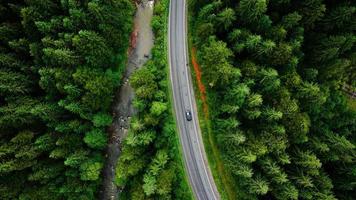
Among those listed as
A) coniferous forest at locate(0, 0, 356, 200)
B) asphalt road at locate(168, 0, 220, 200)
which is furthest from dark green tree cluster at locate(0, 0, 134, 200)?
asphalt road at locate(168, 0, 220, 200)

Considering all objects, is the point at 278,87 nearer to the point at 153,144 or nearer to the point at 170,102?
the point at 170,102

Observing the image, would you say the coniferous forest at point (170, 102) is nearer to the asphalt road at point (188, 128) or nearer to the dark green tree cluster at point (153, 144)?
the dark green tree cluster at point (153, 144)

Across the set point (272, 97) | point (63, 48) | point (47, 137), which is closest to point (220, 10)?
point (272, 97)

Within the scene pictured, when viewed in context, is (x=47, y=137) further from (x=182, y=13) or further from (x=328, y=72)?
(x=328, y=72)

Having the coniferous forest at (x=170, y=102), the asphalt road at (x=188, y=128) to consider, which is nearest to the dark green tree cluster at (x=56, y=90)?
the coniferous forest at (x=170, y=102)

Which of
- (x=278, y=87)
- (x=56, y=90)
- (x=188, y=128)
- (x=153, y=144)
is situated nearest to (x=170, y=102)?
(x=188, y=128)

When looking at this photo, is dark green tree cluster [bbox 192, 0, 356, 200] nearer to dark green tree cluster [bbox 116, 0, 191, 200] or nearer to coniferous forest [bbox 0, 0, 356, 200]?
coniferous forest [bbox 0, 0, 356, 200]
